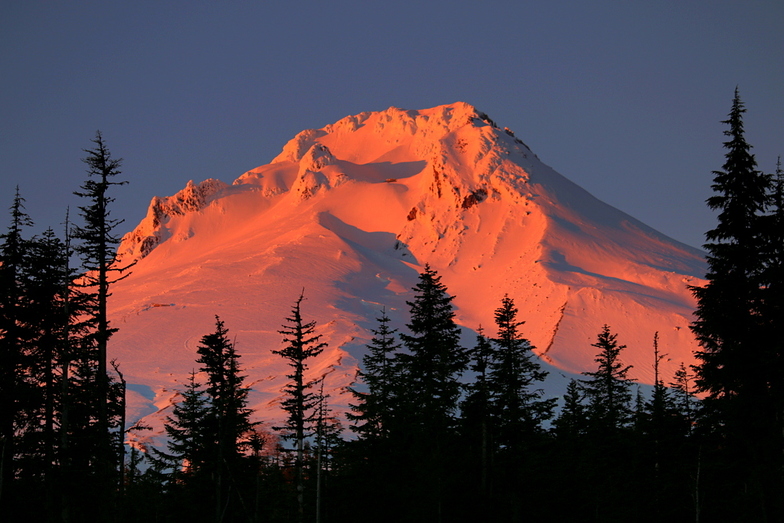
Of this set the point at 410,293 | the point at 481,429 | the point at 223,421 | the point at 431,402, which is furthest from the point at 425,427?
the point at 410,293

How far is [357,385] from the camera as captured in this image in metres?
87.9

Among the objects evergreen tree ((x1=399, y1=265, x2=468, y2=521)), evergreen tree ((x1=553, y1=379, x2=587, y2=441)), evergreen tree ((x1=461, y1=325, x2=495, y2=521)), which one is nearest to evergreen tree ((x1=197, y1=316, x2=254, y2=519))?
evergreen tree ((x1=399, y1=265, x2=468, y2=521))

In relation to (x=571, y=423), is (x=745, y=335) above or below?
above

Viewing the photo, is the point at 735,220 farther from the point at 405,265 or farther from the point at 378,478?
the point at 405,265

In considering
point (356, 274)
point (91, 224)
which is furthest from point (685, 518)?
point (356, 274)

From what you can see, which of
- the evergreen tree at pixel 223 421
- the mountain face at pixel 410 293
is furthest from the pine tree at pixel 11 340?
the mountain face at pixel 410 293

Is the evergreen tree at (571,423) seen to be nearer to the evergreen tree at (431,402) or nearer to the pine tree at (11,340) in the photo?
the evergreen tree at (431,402)

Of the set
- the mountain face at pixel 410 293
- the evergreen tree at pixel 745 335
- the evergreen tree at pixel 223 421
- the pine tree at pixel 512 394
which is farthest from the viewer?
the mountain face at pixel 410 293

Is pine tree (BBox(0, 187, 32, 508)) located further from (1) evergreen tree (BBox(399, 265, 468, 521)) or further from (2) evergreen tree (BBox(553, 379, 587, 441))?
(2) evergreen tree (BBox(553, 379, 587, 441))

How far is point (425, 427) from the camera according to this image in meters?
31.7

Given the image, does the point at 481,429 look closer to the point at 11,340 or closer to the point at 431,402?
the point at 431,402

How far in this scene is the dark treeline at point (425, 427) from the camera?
23.8 meters

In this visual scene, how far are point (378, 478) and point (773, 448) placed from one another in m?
16.2

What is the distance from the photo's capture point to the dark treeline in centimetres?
2380
